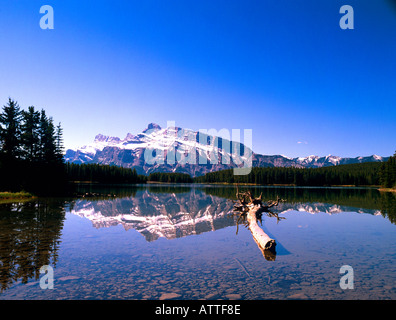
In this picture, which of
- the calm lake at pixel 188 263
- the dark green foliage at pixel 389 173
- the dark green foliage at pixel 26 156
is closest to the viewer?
the calm lake at pixel 188 263

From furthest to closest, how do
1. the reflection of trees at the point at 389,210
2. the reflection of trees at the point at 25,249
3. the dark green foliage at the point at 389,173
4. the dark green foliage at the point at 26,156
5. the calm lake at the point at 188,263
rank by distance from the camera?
the dark green foliage at the point at 389,173, the dark green foliage at the point at 26,156, the reflection of trees at the point at 389,210, the reflection of trees at the point at 25,249, the calm lake at the point at 188,263

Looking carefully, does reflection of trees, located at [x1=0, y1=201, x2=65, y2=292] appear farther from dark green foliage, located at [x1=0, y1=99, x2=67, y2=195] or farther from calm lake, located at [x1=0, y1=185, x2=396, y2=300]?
dark green foliage, located at [x1=0, y1=99, x2=67, y2=195]

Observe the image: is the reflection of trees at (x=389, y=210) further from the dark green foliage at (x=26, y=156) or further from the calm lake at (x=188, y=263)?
the dark green foliage at (x=26, y=156)


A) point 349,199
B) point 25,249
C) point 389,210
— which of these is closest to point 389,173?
point 349,199

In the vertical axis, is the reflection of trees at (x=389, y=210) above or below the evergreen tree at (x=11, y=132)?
below

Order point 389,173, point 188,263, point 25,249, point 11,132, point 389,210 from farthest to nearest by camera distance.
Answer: point 389,173 < point 11,132 < point 389,210 < point 25,249 < point 188,263

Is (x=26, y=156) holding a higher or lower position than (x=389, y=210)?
higher

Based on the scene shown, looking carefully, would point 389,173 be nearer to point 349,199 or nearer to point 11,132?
point 349,199

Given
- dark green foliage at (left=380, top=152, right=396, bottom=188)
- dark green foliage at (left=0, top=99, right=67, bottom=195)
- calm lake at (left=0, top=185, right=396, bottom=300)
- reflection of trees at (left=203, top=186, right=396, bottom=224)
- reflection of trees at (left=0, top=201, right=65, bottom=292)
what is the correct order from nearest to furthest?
calm lake at (left=0, top=185, right=396, bottom=300), reflection of trees at (left=0, top=201, right=65, bottom=292), reflection of trees at (left=203, top=186, right=396, bottom=224), dark green foliage at (left=0, top=99, right=67, bottom=195), dark green foliage at (left=380, top=152, right=396, bottom=188)

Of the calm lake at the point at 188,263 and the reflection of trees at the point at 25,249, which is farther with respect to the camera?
the reflection of trees at the point at 25,249

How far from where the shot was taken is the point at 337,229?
79.7 feet

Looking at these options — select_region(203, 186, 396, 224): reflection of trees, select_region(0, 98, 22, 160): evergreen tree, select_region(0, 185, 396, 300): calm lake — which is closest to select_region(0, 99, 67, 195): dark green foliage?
select_region(0, 98, 22, 160): evergreen tree

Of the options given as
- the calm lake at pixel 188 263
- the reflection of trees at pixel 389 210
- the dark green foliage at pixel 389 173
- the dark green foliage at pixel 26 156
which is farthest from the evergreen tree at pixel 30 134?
the dark green foliage at pixel 389 173
